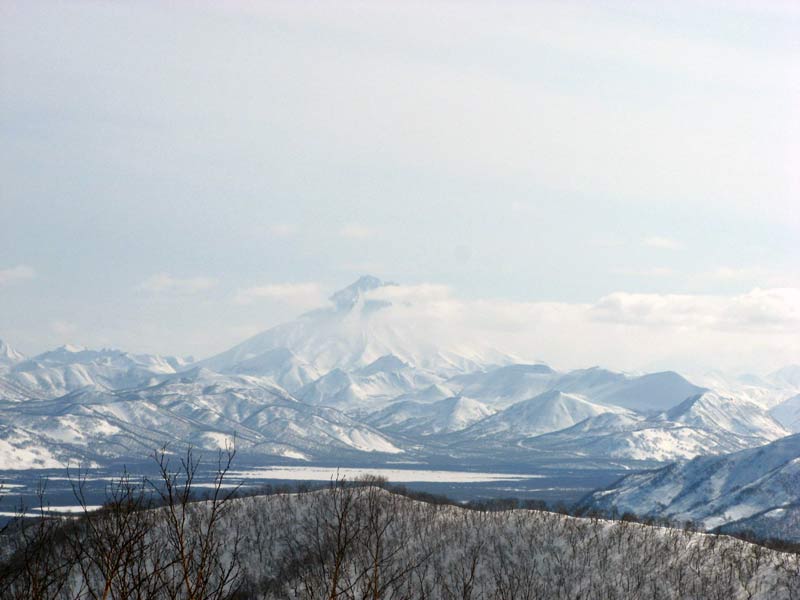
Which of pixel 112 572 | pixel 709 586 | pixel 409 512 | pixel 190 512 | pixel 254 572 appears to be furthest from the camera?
pixel 190 512

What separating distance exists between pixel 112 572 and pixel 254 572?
153 m

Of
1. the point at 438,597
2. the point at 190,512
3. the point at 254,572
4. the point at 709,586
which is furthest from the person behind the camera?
the point at 190,512

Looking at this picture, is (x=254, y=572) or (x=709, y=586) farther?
(x=254, y=572)

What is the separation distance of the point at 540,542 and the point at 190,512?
3040 inches

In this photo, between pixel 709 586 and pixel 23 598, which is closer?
pixel 23 598

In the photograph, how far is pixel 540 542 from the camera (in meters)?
153

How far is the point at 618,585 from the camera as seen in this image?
437ft

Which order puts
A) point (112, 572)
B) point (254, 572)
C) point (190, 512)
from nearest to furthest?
point (112, 572), point (254, 572), point (190, 512)

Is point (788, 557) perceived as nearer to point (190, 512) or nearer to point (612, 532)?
point (612, 532)

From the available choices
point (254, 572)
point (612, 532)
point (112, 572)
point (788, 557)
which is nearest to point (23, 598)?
point (112, 572)

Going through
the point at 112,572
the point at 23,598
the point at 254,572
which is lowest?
the point at 254,572

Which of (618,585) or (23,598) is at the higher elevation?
(23,598)

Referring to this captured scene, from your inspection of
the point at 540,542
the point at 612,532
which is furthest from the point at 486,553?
the point at 612,532

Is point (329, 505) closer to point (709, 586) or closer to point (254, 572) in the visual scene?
point (254, 572)
